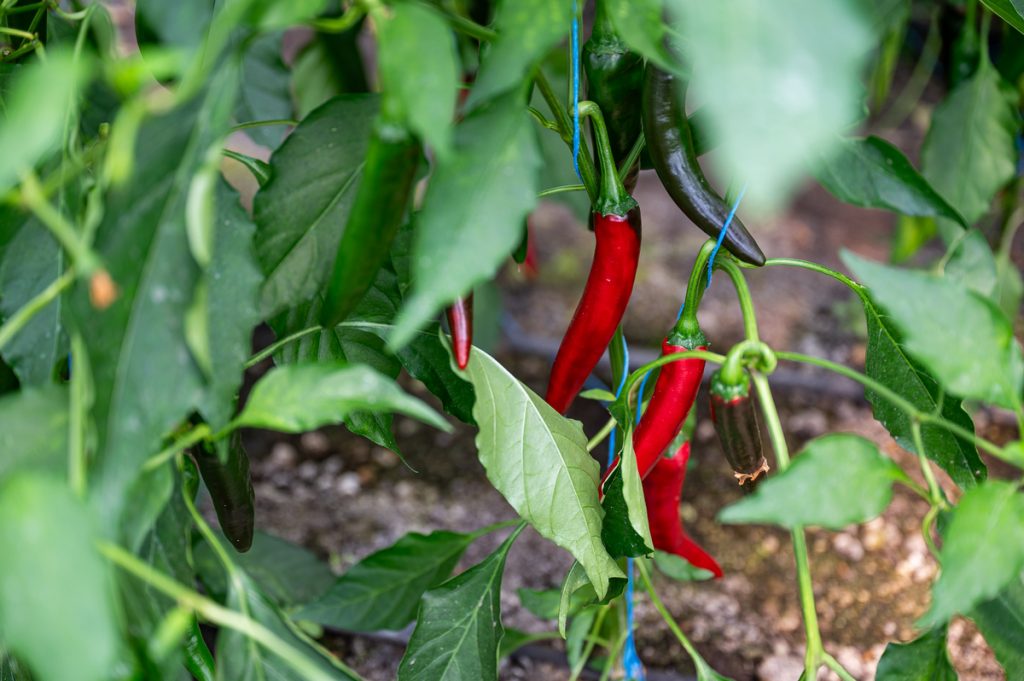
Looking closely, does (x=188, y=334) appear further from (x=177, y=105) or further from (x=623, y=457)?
(x=623, y=457)

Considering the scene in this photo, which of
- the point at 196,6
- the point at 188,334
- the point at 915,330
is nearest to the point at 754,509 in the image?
the point at 915,330

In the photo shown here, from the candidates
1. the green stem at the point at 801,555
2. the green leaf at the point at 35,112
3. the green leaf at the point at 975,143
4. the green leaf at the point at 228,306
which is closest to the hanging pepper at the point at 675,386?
the green stem at the point at 801,555

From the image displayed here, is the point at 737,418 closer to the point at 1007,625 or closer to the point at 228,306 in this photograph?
the point at 1007,625

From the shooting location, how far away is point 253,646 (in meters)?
0.55

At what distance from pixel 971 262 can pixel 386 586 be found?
0.62 metres

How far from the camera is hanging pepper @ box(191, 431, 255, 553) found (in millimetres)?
640

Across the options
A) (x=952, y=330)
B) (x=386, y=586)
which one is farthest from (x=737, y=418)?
(x=386, y=586)

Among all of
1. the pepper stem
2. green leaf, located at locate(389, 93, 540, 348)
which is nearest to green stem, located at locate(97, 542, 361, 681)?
green leaf, located at locate(389, 93, 540, 348)

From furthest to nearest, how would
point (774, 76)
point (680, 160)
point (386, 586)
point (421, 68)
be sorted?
point (386, 586)
point (680, 160)
point (421, 68)
point (774, 76)

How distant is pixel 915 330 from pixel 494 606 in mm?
448

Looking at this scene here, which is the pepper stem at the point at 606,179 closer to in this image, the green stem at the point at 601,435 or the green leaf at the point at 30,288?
the green stem at the point at 601,435

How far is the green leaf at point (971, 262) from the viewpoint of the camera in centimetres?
82

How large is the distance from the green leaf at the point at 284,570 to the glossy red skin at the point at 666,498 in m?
0.44

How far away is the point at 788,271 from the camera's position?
80.0 inches
